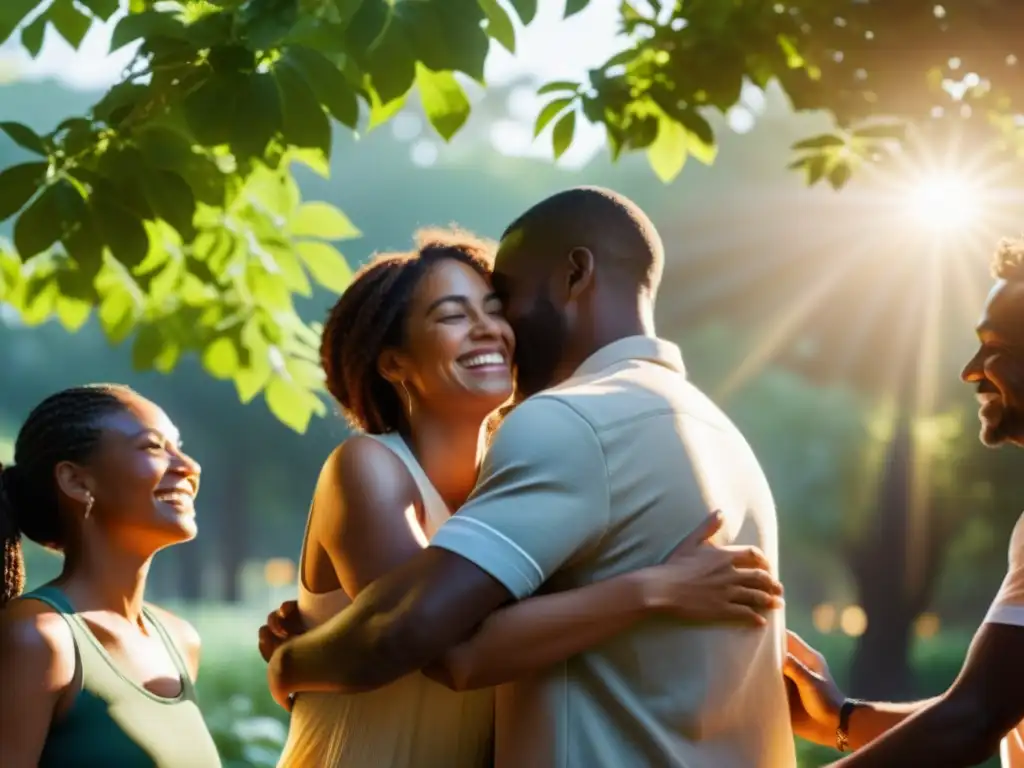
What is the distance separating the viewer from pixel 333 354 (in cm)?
283

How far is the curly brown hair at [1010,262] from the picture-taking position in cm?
277

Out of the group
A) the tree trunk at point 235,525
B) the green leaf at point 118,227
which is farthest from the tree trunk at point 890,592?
the green leaf at point 118,227

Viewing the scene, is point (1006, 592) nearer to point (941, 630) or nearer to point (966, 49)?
point (966, 49)

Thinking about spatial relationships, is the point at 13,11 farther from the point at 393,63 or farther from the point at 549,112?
the point at 549,112

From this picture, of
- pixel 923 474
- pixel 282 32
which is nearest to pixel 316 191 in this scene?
pixel 923 474

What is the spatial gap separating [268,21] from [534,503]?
127cm

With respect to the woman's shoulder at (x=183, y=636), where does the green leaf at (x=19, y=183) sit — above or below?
above

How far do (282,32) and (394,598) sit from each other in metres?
1.25

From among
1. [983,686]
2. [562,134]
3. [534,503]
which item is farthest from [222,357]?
[983,686]

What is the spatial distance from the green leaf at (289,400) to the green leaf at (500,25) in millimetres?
1795

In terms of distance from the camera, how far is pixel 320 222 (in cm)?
456

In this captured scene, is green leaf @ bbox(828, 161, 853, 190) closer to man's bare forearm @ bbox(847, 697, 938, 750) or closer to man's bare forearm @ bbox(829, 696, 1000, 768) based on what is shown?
man's bare forearm @ bbox(847, 697, 938, 750)

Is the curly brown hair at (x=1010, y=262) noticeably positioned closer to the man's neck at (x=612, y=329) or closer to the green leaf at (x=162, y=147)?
the man's neck at (x=612, y=329)

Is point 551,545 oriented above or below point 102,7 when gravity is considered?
below
